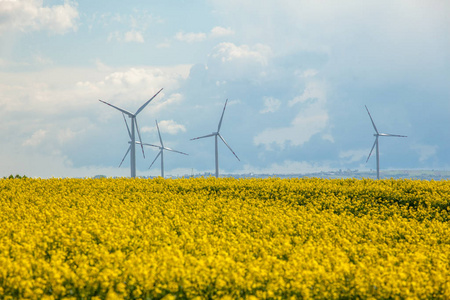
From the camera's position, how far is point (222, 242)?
9438 millimetres

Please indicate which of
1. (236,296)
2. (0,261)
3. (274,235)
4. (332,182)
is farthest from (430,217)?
(0,261)

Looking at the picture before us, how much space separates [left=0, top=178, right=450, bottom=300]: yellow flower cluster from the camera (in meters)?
6.95

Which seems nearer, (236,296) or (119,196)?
(236,296)

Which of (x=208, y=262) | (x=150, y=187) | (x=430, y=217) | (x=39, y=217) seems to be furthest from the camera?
(x=150, y=187)

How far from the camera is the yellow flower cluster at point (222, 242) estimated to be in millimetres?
6945

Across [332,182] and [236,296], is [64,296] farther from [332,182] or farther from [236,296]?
[332,182]

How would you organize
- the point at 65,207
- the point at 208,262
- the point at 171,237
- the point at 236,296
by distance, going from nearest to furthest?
the point at 236,296 → the point at 208,262 → the point at 171,237 → the point at 65,207

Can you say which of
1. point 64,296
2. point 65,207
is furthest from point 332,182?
point 64,296

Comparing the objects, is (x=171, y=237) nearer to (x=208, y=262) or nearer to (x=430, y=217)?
(x=208, y=262)

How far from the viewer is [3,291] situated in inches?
277

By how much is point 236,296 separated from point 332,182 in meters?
13.9

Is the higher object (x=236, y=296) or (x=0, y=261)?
(x=0, y=261)

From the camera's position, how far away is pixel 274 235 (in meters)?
11.0

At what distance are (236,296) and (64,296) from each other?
2.57 m
